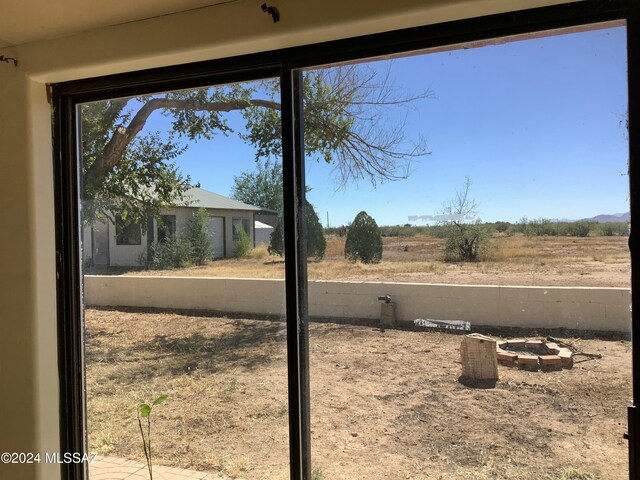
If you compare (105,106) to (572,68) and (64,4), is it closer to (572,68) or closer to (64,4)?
(64,4)

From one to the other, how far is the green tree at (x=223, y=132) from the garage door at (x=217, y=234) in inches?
6.5

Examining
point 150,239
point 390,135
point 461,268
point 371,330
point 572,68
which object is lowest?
point 371,330

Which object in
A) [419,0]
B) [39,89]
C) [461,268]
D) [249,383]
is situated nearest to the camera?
[419,0]

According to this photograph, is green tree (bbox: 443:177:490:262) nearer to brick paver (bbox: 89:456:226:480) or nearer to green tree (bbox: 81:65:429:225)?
green tree (bbox: 81:65:429:225)

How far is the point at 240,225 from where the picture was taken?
54.9 inches

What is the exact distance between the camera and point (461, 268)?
117 cm

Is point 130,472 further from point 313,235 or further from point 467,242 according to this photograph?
point 467,242

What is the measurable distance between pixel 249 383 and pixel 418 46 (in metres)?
1.21

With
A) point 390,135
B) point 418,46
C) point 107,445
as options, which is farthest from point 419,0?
point 107,445

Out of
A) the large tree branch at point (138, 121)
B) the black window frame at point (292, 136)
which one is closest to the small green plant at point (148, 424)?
the black window frame at point (292, 136)

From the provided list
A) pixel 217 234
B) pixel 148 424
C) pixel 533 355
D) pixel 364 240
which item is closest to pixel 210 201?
pixel 217 234

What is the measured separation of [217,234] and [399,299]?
68 centimetres

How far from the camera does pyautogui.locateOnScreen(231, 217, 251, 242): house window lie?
1384mm

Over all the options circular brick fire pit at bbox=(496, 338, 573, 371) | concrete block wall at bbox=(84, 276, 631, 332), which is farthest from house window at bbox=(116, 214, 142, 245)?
circular brick fire pit at bbox=(496, 338, 573, 371)
